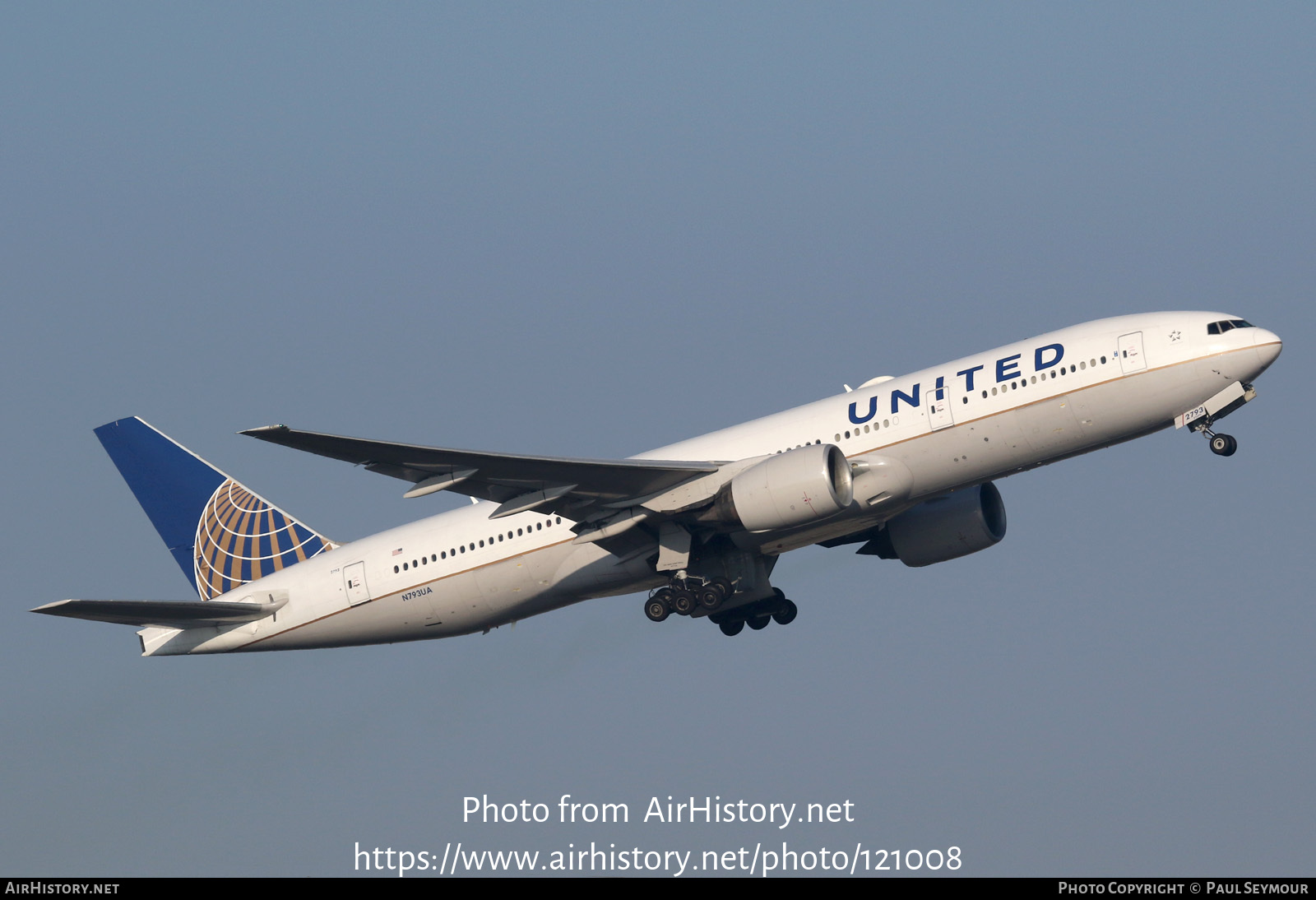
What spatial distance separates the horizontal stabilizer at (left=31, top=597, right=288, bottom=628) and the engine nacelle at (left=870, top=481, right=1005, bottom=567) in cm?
1614

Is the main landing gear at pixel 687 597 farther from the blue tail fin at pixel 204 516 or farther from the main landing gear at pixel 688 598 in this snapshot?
the blue tail fin at pixel 204 516

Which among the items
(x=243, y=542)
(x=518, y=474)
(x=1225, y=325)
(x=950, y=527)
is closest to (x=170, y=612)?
(x=243, y=542)

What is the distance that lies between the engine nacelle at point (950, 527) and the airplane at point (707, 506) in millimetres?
48

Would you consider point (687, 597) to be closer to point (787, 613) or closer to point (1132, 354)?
point (787, 613)

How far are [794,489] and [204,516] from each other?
18437 millimetres

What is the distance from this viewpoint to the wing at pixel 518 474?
31.3m

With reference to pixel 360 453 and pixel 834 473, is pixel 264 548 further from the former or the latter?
pixel 834 473

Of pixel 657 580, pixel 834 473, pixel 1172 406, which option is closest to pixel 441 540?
pixel 657 580

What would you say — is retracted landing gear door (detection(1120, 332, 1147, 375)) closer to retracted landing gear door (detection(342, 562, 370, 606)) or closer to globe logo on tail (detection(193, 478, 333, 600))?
retracted landing gear door (detection(342, 562, 370, 606))

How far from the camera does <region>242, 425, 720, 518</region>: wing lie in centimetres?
3130

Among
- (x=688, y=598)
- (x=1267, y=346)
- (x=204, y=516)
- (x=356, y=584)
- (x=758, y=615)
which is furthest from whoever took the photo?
(x=204, y=516)

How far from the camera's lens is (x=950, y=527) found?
128 feet

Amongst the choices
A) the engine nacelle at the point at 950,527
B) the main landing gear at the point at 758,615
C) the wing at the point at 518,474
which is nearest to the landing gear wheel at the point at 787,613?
the main landing gear at the point at 758,615

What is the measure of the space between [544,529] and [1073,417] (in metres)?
12.7
